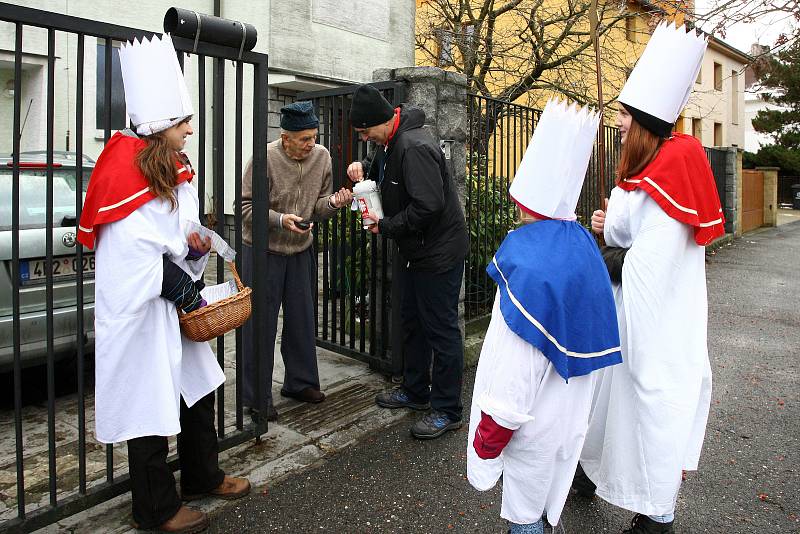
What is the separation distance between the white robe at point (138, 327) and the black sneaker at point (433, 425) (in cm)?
176

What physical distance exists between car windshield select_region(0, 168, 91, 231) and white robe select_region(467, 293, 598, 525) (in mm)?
3181

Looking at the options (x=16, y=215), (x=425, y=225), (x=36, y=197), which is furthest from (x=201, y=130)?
(x=36, y=197)

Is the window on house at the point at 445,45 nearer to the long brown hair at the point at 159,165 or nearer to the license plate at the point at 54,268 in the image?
the license plate at the point at 54,268

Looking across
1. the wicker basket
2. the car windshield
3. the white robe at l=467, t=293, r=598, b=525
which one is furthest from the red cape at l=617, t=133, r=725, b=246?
the car windshield

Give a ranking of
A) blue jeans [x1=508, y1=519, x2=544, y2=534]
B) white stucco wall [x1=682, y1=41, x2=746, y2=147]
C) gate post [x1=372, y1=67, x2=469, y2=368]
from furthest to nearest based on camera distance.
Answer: white stucco wall [x1=682, y1=41, x2=746, y2=147], gate post [x1=372, y1=67, x2=469, y2=368], blue jeans [x1=508, y1=519, x2=544, y2=534]

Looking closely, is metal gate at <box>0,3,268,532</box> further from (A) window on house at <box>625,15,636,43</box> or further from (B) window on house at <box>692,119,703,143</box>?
(B) window on house at <box>692,119,703,143</box>

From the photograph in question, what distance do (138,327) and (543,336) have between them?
5.54ft

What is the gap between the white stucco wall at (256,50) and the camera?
9781 millimetres

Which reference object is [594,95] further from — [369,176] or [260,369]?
[260,369]

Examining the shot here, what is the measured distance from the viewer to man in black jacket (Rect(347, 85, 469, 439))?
13.7 ft

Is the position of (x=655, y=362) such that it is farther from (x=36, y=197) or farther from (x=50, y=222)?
(x=36, y=197)

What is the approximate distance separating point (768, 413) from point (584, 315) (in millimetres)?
3350

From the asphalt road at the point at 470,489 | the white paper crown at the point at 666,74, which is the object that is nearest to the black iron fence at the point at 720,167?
the asphalt road at the point at 470,489

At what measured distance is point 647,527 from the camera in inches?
119
